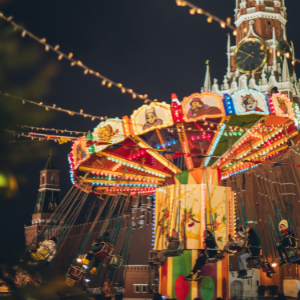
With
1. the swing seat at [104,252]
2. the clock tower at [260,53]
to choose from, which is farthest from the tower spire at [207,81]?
the swing seat at [104,252]

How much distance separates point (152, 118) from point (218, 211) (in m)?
3.26

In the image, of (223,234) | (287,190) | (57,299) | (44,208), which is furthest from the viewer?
(44,208)

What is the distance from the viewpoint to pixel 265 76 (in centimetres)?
3291

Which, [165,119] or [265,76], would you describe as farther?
[265,76]

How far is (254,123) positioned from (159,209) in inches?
145

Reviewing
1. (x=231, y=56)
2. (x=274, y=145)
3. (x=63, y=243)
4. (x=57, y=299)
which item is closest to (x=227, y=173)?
(x=274, y=145)

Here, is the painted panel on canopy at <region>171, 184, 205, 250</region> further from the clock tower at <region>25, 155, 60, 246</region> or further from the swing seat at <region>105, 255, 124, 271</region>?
the clock tower at <region>25, 155, 60, 246</region>

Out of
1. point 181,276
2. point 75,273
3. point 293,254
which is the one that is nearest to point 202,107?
point 293,254

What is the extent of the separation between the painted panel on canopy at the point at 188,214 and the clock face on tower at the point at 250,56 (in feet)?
76.2

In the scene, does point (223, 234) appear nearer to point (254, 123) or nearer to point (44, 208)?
point (254, 123)

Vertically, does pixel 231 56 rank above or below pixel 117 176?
above

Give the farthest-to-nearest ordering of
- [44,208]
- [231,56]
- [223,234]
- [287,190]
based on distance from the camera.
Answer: [44,208] → [231,56] → [287,190] → [223,234]

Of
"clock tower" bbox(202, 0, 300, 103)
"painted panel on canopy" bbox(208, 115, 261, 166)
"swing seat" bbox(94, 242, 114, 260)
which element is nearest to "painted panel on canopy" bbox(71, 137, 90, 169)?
"swing seat" bbox(94, 242, 114, 260)

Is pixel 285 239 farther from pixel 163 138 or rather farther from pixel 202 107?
pixel 163 138
